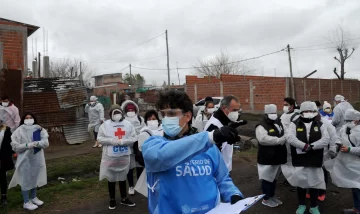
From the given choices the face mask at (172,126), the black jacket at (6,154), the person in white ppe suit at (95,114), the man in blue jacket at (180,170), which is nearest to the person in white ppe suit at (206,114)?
the black jacket at (6,154)

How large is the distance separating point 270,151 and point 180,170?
12.4ft

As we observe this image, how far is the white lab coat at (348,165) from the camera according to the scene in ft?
15.7

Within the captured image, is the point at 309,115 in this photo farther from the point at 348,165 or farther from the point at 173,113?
the point at 173,113

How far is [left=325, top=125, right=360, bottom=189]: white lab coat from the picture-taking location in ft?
15.7

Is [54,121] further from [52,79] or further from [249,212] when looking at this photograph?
[249,212]

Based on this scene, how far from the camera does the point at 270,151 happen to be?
536 cm

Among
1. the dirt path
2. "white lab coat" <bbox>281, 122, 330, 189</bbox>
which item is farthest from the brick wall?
"white lab coat" <bbox>281, 122, 330, 189</bbox>

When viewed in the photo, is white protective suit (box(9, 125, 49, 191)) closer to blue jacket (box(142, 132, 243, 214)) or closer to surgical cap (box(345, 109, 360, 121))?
blue jacket (box(142, 132, 243, 214))

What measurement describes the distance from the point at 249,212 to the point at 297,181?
995 millimetres

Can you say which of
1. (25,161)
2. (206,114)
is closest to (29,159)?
(25,161)

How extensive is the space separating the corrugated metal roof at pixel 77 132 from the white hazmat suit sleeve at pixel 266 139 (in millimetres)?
8147

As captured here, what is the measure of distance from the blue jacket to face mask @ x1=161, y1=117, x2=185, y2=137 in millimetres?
69

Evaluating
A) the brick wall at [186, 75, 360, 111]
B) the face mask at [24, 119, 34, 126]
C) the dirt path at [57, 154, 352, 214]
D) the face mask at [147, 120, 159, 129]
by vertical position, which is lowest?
the dirt path at [57, 154, 352, 214]

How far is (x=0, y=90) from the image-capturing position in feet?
31.0
